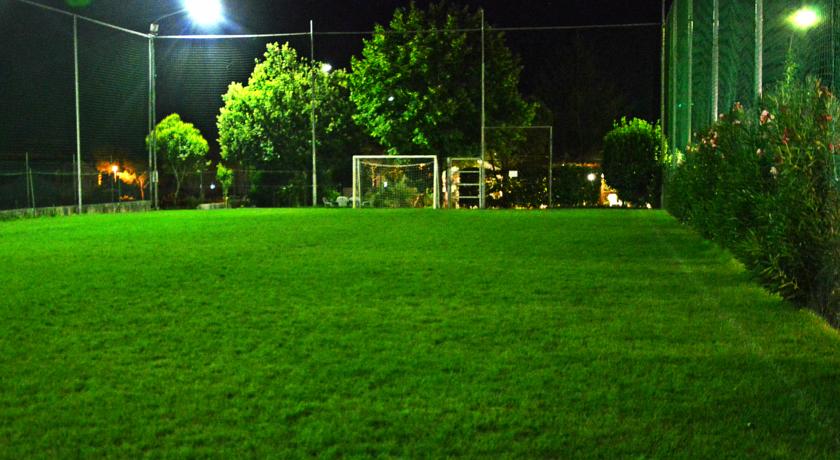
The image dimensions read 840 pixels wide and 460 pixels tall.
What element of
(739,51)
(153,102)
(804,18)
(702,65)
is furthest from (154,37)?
(804,18)

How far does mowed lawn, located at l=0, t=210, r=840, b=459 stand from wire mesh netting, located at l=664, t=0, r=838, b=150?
1.83 m

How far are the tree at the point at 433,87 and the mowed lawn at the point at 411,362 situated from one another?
21168 mm

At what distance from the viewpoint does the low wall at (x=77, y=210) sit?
64.4 feet

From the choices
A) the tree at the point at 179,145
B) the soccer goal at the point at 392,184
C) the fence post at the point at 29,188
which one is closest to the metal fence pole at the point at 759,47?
the fence post at the point at 29,188

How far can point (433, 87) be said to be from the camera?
29.8 meters

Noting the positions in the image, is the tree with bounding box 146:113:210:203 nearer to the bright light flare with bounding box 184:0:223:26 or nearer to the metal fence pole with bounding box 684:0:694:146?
the bright light flare with bounding box 184:0:223:26

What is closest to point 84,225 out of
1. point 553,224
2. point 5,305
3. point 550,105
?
point 553,224

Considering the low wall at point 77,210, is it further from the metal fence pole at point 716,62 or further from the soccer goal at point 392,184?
the metal fence pole at point 716,62

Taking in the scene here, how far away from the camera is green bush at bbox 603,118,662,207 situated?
2512cm

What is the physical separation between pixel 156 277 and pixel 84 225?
908 centimetres

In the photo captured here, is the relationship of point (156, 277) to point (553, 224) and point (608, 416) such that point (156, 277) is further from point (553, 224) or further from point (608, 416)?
point (553, 224)

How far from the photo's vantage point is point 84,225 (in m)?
16.5

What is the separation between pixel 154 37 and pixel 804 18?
807 inches

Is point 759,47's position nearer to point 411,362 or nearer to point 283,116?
point 411,362
